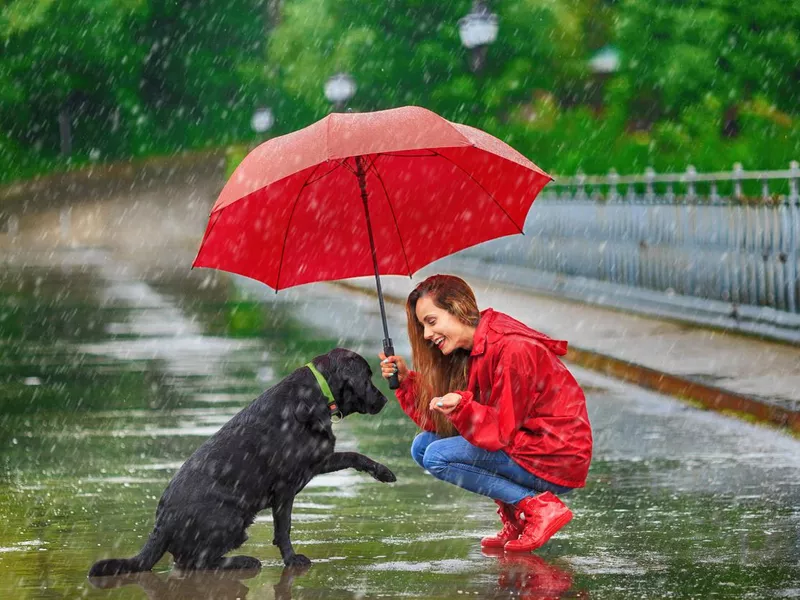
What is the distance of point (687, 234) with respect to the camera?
59.4 feet

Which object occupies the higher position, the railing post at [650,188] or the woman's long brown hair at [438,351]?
the railing post at [650,188]

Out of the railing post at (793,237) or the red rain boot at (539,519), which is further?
the railing post at (793,237)

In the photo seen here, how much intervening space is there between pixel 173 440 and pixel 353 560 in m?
4.25

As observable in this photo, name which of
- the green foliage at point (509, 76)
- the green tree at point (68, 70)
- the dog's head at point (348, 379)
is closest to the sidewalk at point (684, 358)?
the green foliage at point (509, 76)

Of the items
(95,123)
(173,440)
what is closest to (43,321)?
(173,440)

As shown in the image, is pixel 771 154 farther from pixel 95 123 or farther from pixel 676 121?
pixel 95 123

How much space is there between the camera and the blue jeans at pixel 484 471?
6887 millimetres

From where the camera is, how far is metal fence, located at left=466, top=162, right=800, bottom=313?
1562 centimetres

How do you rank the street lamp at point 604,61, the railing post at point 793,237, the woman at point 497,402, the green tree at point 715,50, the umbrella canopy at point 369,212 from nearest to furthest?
the woman at point 497,402
the umbrella canopy at point 369,212
the railing post at point 793,237
the green tree at point 715,50
the street lamp at point 604,61

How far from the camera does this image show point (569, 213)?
76.4 feet

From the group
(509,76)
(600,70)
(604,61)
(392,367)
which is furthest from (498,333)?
(604,61)

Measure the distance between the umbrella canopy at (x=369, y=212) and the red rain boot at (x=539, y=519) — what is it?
127 cm

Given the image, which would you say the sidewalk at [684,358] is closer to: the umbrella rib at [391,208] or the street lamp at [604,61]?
the umbrella rib at [391,208]

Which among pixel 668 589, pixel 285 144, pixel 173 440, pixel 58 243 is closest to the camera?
pixel 668 589
